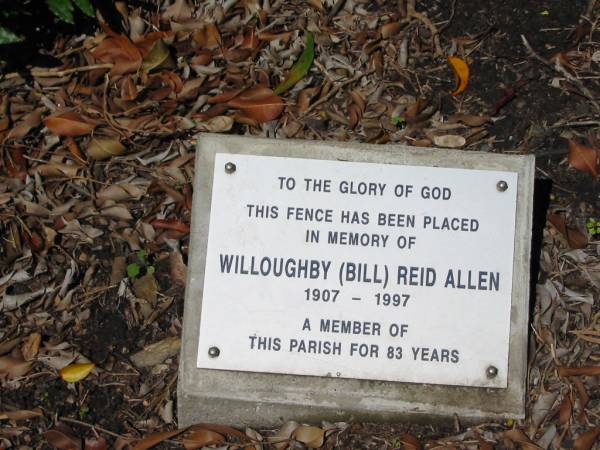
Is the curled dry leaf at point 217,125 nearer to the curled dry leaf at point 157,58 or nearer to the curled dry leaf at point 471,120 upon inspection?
the curled dry leaf at point 157,58

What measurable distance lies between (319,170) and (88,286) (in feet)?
3.55

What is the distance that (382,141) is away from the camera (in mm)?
3082

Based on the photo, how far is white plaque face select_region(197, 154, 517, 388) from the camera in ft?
8.12

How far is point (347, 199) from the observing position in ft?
8.26

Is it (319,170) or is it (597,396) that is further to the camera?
(597,396)

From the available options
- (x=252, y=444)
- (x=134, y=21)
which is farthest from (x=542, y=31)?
(x=252, y=444)

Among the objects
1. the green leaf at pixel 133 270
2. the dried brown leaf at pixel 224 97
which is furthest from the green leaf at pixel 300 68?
the green leaf at pixel 133 270

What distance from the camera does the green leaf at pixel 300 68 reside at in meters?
3.14

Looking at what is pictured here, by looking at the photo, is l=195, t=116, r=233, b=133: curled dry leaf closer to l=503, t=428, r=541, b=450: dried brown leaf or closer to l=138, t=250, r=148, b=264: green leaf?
l=138, t=250, r=148, b=264: green leaf

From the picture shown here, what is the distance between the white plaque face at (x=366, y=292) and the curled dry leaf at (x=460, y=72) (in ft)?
2.81

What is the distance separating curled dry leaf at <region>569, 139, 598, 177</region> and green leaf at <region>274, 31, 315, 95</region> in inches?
46.2

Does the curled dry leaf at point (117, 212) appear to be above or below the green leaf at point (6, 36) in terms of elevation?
below

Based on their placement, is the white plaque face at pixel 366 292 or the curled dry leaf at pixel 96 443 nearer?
the white plaque face at pixel 366 292

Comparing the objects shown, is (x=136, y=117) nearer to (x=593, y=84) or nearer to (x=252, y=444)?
(x=252, y=444)
